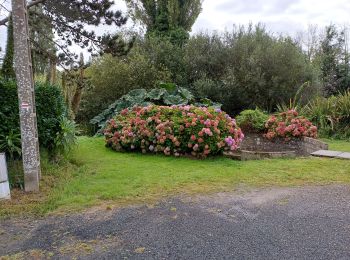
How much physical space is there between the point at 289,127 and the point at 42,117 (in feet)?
20.0

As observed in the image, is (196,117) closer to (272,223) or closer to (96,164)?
(96,164)

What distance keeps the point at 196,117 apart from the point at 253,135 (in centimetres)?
335

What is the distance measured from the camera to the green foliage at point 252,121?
9750 mm

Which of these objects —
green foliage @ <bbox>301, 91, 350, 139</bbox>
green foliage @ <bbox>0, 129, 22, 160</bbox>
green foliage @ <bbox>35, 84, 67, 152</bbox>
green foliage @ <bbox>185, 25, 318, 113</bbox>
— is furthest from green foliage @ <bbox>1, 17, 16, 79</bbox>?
green foliage @ <bbox>301, 91, 350, 139</bbox>

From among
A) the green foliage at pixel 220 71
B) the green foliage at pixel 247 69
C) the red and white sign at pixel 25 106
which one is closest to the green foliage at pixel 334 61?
the green foliage at pixel 247 69

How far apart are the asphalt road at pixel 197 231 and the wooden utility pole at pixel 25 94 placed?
1043 millimetres

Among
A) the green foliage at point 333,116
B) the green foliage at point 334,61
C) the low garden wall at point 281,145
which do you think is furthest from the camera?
the green foliage at point 334,61

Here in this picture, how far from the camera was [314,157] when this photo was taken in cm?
699

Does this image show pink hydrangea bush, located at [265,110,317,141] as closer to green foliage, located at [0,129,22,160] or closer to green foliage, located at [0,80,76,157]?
green foliage, located at [0,80,76,157]

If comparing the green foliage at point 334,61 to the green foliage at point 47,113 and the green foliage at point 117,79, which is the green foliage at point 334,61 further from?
the green foliage at point 47,113

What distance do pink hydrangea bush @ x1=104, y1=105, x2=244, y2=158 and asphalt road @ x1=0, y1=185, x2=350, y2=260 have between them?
8.28ft

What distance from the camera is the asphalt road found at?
110 inches

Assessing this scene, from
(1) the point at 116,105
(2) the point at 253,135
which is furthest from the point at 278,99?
(1) the point at 116,105

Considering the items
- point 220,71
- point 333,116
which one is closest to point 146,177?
point 333,116
